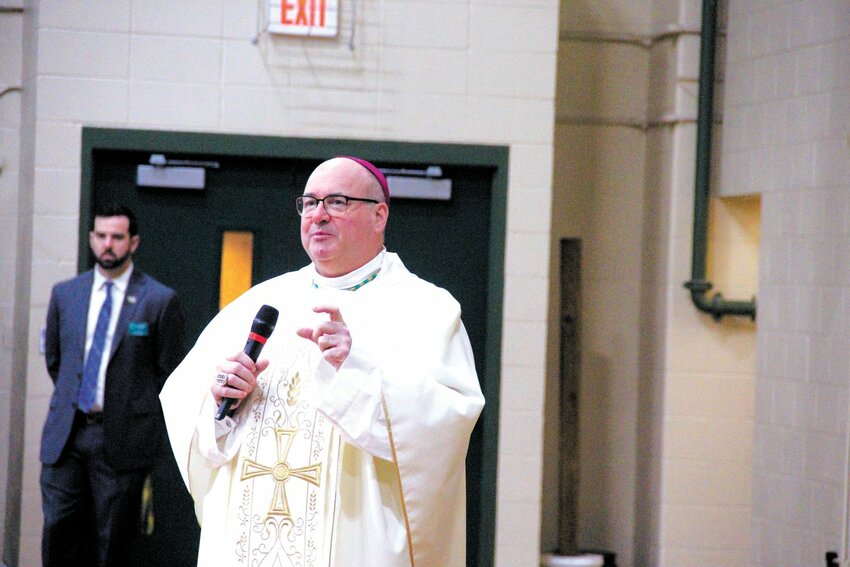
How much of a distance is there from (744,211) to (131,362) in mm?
3041

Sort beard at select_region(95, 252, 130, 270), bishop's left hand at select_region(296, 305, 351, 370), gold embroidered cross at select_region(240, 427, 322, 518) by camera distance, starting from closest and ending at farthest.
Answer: bishop's left hand at select_region(296, 305, 351, 370) < gold embroidered cross at select_region(240, 427, 322, 518) < beard at select_region(95, 252, 130, 270)

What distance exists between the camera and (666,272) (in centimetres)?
546

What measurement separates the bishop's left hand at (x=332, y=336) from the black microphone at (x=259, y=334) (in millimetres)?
193

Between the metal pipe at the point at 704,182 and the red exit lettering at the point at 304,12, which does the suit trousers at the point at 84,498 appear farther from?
the metal pipe at the point at 704,182

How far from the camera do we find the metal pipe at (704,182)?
5.32m

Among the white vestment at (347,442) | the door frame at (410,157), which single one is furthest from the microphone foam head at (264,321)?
the door frame at (410,157)

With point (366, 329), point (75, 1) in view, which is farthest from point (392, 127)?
point (366, 329)

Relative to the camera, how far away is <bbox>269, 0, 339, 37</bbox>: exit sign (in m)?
4.87

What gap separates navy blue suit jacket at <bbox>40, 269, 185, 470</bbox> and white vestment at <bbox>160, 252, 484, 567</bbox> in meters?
1.71

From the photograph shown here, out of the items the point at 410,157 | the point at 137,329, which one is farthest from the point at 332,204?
the point at 410,157

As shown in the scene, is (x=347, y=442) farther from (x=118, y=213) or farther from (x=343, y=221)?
(x=118, y=213)

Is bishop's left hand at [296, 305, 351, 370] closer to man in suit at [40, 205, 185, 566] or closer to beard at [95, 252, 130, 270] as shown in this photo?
man in suit at [40, 205, 185, 566]

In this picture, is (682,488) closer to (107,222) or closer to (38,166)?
(107,222)

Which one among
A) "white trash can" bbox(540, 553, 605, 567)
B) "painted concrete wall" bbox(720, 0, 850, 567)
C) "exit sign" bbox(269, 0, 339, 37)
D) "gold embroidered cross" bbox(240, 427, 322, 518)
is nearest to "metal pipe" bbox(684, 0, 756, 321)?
"painted concrete wall" bbox(720, 0, 850, 567)
